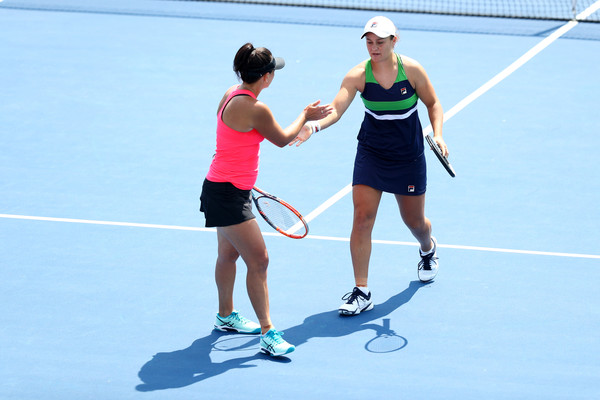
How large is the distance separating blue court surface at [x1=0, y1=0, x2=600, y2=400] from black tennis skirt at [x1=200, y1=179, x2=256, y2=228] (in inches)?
36.4

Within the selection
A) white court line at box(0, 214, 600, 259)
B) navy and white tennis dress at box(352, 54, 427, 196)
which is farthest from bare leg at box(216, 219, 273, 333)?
white court line at box(0, 214, 600, 259)

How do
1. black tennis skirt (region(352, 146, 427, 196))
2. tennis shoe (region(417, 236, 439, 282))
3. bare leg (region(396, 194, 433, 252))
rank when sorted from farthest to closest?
tennis shoe (region(417, 236, 439, 282))
bare leg (region(396, 194, 433, 252))
black tennis skirt (region(352, 146, 427, 196))

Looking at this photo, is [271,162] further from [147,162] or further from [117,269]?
[117,269]

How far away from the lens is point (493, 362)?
603 cm

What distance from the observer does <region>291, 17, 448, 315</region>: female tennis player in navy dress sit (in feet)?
21.7

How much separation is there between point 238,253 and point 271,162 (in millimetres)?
3435

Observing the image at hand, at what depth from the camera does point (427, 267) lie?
23.6 ft

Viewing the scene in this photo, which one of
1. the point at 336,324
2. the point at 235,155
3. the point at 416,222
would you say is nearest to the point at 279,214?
the point at 235,155

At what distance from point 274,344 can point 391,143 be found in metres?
1.74

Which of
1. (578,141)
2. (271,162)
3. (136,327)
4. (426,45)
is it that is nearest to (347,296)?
(136,327)

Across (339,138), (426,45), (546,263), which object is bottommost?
(546,263)

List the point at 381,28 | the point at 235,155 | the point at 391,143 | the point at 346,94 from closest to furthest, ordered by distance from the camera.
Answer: the point at 235,155 → the point at 381,28 → the point at 346,94 → the point at 391,143

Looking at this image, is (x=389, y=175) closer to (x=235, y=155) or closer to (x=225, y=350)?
(x=235, y=155)

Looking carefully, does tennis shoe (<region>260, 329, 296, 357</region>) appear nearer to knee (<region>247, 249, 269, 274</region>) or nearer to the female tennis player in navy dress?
knee (<region>247, 249, 269, 274</region>)
